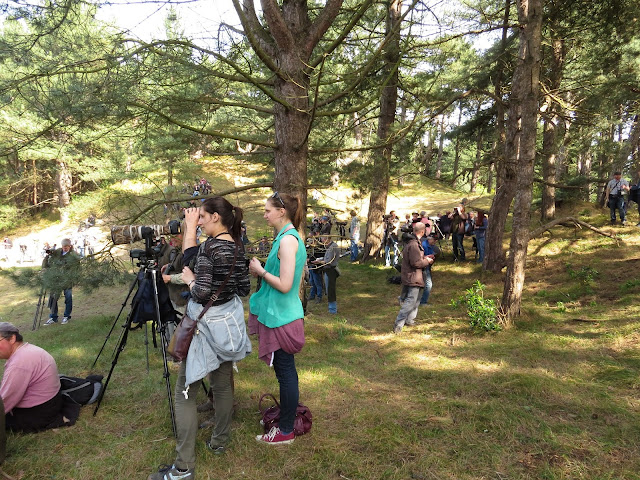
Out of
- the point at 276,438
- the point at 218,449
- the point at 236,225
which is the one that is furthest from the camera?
the point at 276,438

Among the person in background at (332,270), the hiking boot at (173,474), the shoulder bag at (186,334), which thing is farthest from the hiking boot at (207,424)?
the person in background at (332,270)

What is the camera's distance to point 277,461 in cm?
267

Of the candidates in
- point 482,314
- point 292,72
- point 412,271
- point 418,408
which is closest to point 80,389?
point 418,408

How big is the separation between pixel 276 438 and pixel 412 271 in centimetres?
371

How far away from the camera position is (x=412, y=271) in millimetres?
5949

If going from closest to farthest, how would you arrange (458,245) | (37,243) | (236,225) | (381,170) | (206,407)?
(236,225) < (206,407) < (381,170) < (458,245) < (37,243)

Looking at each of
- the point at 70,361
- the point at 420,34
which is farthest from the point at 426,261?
the point at 70,361

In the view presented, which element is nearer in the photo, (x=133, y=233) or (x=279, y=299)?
(x=279, y=299)

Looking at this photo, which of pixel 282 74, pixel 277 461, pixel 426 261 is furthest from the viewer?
pixel 426 261

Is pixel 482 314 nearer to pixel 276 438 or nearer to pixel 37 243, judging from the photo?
pixel 276 438

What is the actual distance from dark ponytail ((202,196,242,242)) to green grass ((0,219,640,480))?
1627 millimetres

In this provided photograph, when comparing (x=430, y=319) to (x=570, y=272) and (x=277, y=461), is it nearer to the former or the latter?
(x=570, y=272)

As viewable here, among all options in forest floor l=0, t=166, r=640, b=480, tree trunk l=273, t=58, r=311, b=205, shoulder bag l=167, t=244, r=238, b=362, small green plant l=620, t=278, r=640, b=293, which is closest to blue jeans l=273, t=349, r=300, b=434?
forest floor l=0, t=166, r=640, b=480

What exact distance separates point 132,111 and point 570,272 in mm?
9073
